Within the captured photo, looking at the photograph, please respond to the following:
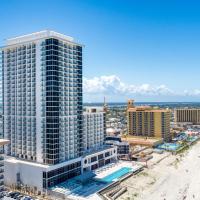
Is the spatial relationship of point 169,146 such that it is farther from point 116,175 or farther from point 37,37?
point 37,37

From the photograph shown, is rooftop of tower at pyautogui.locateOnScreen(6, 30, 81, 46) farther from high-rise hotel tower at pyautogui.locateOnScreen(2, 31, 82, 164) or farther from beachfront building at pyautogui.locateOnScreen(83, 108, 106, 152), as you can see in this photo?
beachfront building at pyautogui.locateOnScreen(83, 108, 106, 152)

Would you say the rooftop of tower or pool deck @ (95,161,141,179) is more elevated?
the rooftop of tower

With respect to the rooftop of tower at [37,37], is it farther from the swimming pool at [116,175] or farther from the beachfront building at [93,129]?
the swimming pool at [116,175]

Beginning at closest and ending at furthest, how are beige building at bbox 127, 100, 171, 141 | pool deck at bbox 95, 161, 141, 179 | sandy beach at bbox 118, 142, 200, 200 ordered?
sandy beach at bbox 118, 142, 200, 200 < pool deck at bbox 95, 161, 141, 179 < beige building at bbox 127, 100, 171, 141

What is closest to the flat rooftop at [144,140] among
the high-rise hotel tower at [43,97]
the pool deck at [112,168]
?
the pool deck at [112,168]

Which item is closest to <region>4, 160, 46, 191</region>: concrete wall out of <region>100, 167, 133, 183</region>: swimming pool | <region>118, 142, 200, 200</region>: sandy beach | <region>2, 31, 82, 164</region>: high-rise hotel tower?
<region>2, 31, 82, 164</region>: high-rise hotel tower
